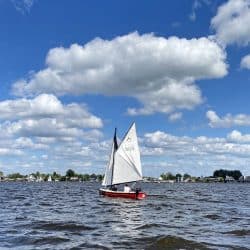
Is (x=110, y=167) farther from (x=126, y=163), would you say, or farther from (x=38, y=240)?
(x=38, y=240)

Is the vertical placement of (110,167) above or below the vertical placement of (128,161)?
below

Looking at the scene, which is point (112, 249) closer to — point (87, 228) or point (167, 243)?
point (167, 243)

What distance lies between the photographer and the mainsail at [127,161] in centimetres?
9206

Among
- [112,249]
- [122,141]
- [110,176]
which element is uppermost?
[122,141]

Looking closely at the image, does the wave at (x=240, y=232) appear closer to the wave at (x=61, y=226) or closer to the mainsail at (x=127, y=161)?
the wave at (x=61, y=226)

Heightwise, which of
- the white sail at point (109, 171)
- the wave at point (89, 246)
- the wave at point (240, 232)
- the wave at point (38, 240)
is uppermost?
the white sail at point (109, 171)

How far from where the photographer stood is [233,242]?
34.7 meters

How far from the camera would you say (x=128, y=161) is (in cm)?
9206

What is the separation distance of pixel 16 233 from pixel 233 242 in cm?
1588

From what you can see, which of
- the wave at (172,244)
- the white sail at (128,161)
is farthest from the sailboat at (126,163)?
the wave at (172,244)

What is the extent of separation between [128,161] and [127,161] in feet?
0.62

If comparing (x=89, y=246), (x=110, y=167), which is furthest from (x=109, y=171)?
(x=89, y=246)

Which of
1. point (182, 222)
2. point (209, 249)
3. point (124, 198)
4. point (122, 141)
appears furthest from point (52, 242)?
point (122, 141)

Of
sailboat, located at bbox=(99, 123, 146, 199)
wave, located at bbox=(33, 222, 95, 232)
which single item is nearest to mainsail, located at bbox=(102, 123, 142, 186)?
A: sailboat, located at bbox=(99, 123, 146, 199)
